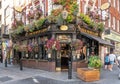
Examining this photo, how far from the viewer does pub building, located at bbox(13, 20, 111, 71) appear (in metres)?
21.7

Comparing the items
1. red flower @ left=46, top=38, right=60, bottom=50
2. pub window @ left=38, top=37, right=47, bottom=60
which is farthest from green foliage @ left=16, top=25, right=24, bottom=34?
red flower @ left=46, top=38, right=60, bottom=50

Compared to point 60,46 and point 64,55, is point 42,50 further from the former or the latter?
point 60,46

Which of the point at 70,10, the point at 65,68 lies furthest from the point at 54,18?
the point at 65,68

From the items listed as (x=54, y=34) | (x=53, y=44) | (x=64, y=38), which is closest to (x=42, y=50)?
(x=54, y=34)

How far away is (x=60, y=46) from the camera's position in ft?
70.8

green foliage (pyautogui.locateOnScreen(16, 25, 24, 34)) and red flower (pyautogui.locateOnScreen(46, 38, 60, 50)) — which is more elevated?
green foliage (pyautogui.locateOnScreen(16, 25, 24, 34))

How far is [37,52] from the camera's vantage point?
2455 centimetres

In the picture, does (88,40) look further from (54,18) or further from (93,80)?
(93,80)

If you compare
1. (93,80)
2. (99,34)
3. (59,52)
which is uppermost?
(99,34)

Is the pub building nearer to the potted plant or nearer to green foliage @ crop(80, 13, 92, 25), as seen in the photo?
green foliage @ crop(80, 13, 92, 25)

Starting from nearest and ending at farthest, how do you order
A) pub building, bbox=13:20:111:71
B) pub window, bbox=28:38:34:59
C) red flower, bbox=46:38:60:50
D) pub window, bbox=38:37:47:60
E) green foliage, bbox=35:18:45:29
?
red flower, bbox=46:38:60:50 < pub building, bbox=13:20:111:71 < green foliage, bbox=35:18:45:29 < pub window, bbox=38:37:47:60 < pub window, bbox=28:38:34:59

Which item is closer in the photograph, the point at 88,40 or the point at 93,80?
the point at 93,80

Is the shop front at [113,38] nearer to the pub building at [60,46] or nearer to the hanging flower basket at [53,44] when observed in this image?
the pub building at [60,46]

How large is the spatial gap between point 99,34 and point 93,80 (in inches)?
437
